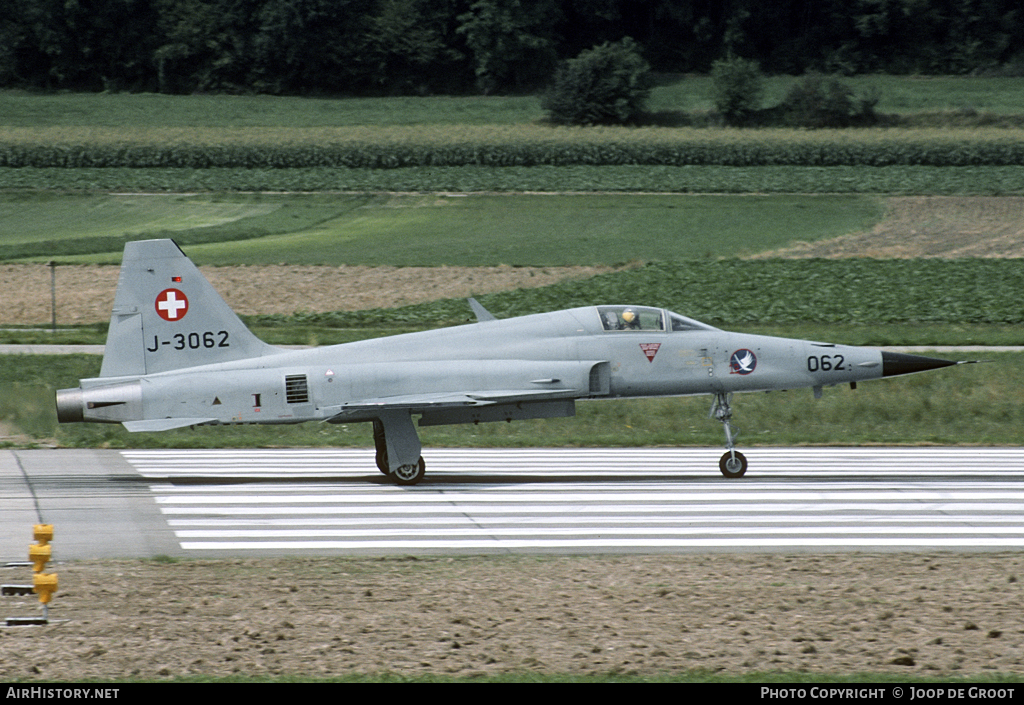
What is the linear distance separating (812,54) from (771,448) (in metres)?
111

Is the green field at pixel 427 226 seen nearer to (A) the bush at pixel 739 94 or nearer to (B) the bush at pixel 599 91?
(B) the bush at pixel 599 91

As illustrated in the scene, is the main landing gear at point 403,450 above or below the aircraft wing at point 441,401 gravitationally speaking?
below

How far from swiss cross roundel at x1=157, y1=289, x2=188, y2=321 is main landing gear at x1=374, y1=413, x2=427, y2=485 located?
327 cm

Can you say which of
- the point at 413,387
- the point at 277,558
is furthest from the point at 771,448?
the point at 277,558

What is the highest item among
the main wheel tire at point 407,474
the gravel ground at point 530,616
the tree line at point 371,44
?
the tree line at point 371,44

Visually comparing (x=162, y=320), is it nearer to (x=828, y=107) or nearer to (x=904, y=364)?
(x=904, y=364)

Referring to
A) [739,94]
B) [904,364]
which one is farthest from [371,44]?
[904,364]

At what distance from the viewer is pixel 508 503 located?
50.6 feet

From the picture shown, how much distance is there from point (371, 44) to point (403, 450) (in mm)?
108577

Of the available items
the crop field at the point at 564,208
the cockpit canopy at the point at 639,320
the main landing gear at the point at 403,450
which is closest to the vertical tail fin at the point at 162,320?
the main landing gear at the point at 403,450

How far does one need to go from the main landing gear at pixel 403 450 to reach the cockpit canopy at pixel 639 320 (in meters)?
3.25

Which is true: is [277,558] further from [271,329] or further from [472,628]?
[271,329]

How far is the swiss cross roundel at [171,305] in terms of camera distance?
1738 centimetres

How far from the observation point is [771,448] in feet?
71.8
